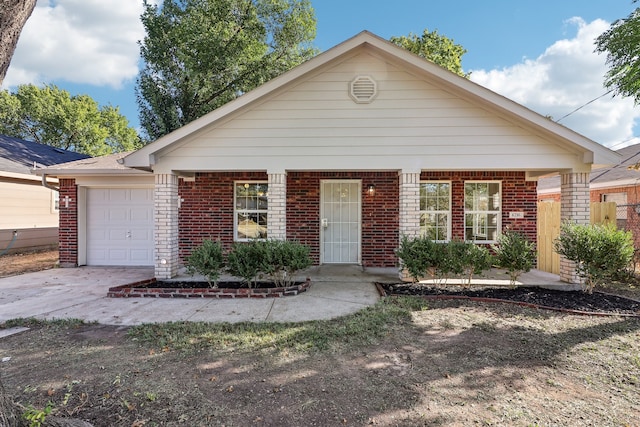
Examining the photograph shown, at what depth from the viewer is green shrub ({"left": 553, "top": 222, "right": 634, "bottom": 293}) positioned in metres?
5.74

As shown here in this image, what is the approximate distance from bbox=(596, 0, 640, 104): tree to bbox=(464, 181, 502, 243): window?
3.33 m

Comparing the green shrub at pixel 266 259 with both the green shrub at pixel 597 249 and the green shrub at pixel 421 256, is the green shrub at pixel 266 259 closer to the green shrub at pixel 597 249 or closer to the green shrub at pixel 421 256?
the green shrub at pixel 421 256

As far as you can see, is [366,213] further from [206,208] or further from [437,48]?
[437,48]

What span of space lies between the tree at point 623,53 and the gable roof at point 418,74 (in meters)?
2.39

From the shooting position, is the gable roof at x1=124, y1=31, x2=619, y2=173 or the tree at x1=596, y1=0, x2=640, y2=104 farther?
the tree at x1=596, y1=0, x2=640, y2=104

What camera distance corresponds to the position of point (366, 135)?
266 inches

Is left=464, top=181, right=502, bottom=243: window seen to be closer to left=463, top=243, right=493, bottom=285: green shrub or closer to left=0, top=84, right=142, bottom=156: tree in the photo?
left=463, top=243, right=493, bottom=285: green shrub

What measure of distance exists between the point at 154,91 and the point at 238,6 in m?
6.36

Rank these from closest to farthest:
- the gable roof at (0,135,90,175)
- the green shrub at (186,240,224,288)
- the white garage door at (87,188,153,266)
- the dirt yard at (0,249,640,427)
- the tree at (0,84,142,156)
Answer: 1. the dirt yard at (0,249,640,427)
2. the green shrub at (186,240,224,288)
3. the white garage door at (87,188,153,266)
4. the gable roof at (0,135,90,175)
5. the tree at (0,84,142,156)

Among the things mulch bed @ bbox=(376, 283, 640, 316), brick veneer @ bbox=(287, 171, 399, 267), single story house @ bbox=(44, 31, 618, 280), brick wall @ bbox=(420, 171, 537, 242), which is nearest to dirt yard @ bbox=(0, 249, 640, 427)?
mulch bed @ bbox=(376, 283, 640, 316)

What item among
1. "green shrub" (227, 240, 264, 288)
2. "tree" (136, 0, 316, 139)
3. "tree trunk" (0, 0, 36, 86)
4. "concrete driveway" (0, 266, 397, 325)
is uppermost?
"tree" (136, 0, 316, 139)

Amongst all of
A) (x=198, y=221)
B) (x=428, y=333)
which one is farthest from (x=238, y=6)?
(x=428, y=333)

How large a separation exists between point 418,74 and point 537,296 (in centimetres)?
492

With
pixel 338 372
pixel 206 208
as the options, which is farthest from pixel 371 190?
pixel 338 372
